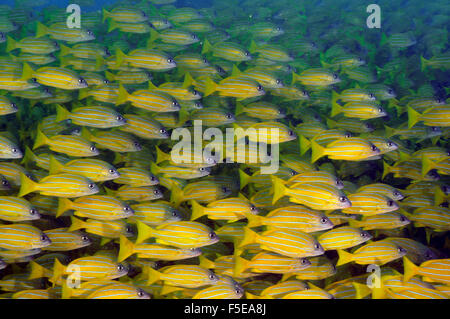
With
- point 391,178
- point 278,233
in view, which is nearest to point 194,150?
point 278,233

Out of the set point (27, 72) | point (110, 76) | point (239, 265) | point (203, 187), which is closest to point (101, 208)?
point (203, 187)

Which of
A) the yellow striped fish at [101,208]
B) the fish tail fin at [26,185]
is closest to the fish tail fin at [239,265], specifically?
the yellow striped fish at [101,208]

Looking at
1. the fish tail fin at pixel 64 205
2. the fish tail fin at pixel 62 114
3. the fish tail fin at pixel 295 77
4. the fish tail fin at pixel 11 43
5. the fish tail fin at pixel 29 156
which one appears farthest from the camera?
the fish tail fin at pixel 295 77

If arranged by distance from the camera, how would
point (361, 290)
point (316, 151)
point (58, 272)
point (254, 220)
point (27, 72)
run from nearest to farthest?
point (361, 290) → point (58, 272) → point (254, 220) → point (316, 151) → point (27, 72)

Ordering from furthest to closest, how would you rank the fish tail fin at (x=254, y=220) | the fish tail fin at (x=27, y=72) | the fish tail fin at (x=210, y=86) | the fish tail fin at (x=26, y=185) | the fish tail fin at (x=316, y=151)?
1. the fish tail fin at (x=210, y=86)
2. the fish tail fin at (x=27, y=72)
3. the fish tail fin at (x=316, y=151)
4. the fish tail fin at (x=26, y=185)
5. the fish tail fin at (x=254, y=220)

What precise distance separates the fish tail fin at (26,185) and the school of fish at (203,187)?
3cm

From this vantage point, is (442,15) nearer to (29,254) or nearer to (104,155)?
(104,155)

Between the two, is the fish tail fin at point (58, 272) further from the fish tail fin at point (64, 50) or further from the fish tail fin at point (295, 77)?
the fish tail fin at point (295, 77)

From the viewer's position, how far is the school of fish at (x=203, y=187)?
13.6ft

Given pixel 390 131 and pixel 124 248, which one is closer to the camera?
pixel 124 248

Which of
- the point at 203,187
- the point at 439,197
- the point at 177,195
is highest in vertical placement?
the point at 203,187

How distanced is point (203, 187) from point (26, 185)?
2.33m

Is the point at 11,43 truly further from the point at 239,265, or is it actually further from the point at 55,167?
the point at 239,265

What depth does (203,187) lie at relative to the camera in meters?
5.35
